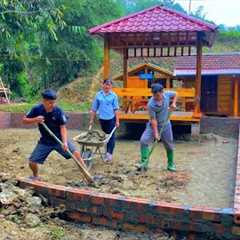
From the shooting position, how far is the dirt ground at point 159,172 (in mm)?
6812

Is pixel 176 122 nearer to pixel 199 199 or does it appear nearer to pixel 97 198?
pixel 199 199

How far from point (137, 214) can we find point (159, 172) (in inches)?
107

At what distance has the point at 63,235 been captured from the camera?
5.38 m

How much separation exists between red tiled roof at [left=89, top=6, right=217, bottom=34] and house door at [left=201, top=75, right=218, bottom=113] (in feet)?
28.2

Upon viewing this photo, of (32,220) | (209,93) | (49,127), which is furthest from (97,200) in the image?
(209,93)

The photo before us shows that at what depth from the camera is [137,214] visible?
5570mm

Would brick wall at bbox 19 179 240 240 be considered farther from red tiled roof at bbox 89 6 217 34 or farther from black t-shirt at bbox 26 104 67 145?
red tiled roof at bbox 89 6 217 34

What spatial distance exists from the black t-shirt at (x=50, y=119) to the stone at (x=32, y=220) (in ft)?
5.21

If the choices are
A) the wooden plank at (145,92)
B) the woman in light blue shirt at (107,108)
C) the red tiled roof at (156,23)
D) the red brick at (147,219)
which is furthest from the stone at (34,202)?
the red tiled roof at (156,23)

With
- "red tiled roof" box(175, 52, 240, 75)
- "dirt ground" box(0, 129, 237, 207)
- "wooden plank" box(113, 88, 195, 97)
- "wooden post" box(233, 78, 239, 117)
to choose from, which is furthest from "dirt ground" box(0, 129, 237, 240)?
"red tiled roof" box(175, 52, 240, 75)

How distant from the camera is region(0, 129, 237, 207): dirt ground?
681 cm

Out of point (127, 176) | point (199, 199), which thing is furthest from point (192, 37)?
point (199, 199)

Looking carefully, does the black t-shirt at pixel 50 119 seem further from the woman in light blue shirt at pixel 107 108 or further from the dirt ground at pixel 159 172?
the woman in light blue shirt at pixel 107 108

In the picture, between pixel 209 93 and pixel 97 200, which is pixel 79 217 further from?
pixel 209 93
